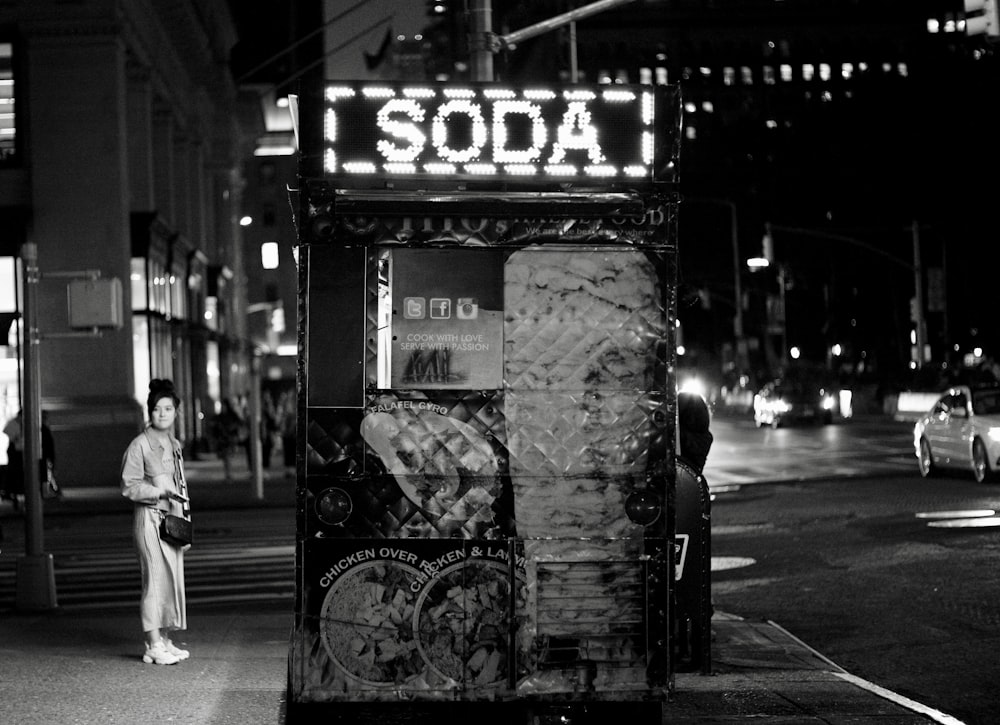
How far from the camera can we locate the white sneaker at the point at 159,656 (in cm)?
959

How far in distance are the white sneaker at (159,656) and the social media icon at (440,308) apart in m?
4.10

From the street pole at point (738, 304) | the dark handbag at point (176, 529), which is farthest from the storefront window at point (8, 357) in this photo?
the street pole at point (738, 304)

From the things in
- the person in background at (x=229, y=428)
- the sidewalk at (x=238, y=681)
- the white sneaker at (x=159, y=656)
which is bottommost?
the sidewalk at (x=238, y=681)

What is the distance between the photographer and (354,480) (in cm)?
656

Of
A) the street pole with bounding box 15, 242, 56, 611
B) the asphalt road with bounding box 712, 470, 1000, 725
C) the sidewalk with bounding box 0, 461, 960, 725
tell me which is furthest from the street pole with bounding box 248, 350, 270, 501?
the sidewalk with bounding box 0, 461, 960, 725

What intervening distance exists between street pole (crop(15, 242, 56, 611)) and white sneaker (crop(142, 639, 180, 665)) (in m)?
3.43

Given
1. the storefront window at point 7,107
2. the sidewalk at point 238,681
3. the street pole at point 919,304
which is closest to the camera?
the sidewalk at point 238,681

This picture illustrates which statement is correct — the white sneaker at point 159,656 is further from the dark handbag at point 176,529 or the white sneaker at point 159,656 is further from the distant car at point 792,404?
the distant car at point 792,404

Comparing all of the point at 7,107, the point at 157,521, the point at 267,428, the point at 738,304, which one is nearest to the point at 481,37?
the point at 157,521

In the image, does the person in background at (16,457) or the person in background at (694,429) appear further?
the person in background at (16,457)

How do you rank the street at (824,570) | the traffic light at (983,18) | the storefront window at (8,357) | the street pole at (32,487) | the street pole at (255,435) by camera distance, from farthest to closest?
the storefront window at (8,357)
the street pole at (255,435)
the traffic light at (983,18)
the street pole at (32,487)
the street at (824,570)

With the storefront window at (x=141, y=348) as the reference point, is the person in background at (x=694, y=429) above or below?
below

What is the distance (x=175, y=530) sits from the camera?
A: 9.62 metres

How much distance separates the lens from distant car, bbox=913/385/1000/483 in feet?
72.3
